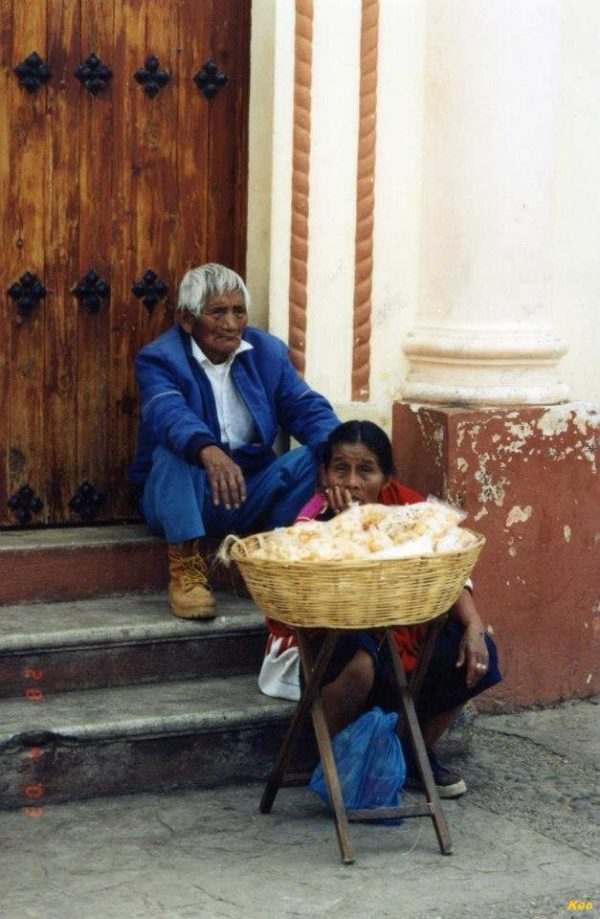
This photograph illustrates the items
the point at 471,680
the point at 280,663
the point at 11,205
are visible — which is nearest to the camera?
the point at 471,680

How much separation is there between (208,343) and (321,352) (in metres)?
0.51

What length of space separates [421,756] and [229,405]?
152cm

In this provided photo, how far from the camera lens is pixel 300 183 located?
18.2 feet

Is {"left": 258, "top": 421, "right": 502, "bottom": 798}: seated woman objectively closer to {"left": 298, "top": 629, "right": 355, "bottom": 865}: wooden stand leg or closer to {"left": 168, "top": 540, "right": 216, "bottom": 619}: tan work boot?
{"left": 298, "top": 629, "right": 355, "bottom": 865}: wooden stand leg

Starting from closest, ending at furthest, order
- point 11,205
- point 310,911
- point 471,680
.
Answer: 1. point 310,911
2. point 471,680
3. point 11,205

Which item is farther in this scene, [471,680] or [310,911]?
[471,680]

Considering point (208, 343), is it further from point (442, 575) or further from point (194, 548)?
point (442, 575)

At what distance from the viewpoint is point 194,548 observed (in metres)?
5.31

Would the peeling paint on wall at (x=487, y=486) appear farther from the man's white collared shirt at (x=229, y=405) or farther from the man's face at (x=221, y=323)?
the man's face at (x=221, y=323)

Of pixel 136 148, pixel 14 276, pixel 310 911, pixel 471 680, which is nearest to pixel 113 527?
pixel 14 276

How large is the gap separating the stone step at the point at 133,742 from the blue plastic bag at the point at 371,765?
17.0 inches

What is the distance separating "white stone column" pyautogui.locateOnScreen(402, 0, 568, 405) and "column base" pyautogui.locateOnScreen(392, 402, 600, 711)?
13 cm

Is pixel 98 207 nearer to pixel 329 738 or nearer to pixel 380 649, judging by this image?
pixel 380 649

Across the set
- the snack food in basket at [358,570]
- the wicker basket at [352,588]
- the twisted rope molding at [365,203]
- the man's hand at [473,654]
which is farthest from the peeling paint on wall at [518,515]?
the wicker basket at [352,588]
